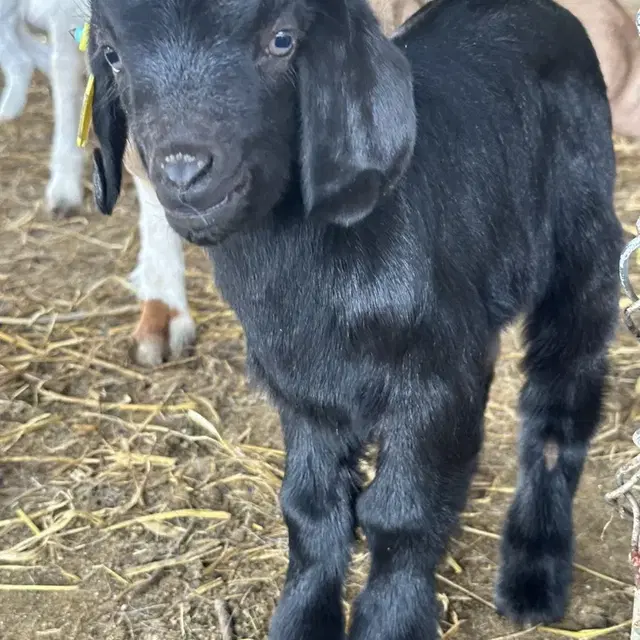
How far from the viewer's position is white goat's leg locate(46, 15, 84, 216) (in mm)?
3691

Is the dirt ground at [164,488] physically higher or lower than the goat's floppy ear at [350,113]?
lower

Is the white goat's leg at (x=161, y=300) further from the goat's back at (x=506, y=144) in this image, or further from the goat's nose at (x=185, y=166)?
the goat's nose at (x=185, y=166)

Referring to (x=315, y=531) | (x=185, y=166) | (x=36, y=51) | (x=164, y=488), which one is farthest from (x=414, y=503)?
(x=36, y=51)

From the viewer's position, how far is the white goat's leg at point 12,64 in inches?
113

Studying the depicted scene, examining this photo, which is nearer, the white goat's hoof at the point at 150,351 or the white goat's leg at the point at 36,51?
the white goat's hoof at the point at 150,351

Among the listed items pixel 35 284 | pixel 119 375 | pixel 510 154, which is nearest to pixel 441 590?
pixel 510 154

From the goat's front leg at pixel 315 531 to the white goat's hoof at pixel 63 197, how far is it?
91.7 inches

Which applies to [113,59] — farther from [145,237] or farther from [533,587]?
[145,237]

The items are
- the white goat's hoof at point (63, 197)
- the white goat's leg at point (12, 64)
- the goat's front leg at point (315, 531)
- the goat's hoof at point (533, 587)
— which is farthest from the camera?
the white goat's hoof at point (63, 197)

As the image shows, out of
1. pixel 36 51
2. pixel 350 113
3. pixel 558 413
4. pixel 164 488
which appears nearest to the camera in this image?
pixel 350 113

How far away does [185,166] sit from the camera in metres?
1.33

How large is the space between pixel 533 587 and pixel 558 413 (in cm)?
36

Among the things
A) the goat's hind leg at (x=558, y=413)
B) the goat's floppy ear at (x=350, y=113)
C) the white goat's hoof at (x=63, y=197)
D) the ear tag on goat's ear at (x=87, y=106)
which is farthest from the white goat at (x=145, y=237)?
the goat's floppy ear at (x=350, y=113)

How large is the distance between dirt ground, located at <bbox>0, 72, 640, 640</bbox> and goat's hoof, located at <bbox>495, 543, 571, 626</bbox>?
3cm
